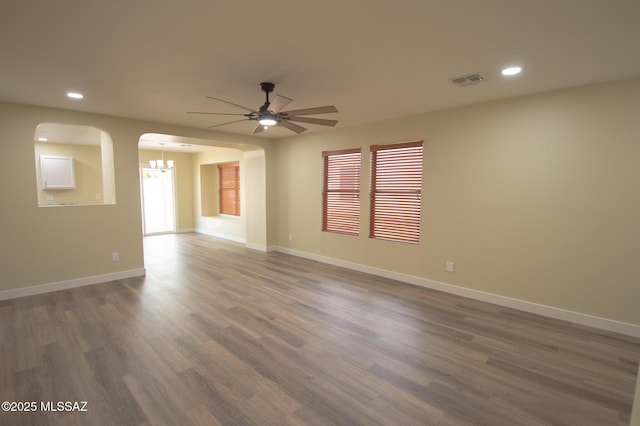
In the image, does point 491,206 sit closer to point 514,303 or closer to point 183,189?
point 514,303

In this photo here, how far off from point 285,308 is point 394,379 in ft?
5.63

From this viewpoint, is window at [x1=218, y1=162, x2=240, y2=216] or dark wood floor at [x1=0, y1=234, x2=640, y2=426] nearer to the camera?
dark wood floor at [x1=0, y1=234, x2=640, y2=426]

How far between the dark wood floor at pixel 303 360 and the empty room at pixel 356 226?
0.02 m

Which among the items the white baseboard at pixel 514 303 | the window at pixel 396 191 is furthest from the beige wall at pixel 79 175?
the window at pixel 396 191

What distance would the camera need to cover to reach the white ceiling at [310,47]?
189cm

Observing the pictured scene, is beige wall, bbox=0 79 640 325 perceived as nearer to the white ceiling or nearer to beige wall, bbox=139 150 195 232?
the white ceiling

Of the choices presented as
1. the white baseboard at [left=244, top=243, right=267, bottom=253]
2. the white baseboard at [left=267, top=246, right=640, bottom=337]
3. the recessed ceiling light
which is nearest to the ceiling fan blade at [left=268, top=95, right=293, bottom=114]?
the recessed ceiling light

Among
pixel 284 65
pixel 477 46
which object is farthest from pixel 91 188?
pixel 477 46

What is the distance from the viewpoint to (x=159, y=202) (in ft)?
31.3

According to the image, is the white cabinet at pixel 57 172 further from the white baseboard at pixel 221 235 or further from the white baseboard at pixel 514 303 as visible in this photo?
the white baseboard at pixel 514 303

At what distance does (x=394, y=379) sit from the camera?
2.38m

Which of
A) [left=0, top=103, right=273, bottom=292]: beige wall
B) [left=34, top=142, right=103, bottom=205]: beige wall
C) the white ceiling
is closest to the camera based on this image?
the white ceiling

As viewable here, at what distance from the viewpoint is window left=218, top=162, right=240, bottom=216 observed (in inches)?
348

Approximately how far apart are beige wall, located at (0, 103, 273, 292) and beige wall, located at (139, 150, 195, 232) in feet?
14.6
